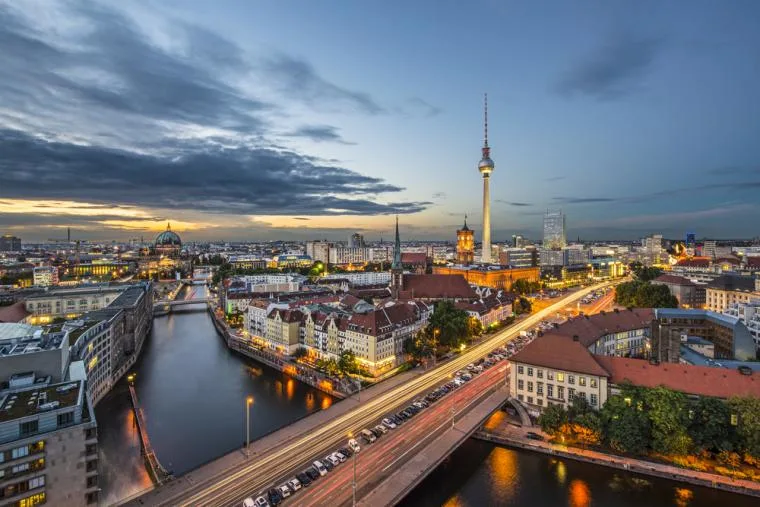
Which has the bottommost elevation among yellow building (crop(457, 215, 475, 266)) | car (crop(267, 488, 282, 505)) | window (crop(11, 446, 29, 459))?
car (crop(267, 488, 282, 505))

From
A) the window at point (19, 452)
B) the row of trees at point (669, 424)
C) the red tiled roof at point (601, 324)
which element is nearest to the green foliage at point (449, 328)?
the red tiled roof at point (601, 324)

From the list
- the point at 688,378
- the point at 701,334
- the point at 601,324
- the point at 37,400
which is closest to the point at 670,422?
the point at 688,378

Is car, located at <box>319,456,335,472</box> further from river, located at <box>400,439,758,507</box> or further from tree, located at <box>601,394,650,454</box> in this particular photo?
tree, located at <box>601,394,650,454</box>

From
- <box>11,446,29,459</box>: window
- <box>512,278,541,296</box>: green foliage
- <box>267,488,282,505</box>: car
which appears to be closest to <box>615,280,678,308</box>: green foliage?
<box>512,278,541,296</box>: green foliage

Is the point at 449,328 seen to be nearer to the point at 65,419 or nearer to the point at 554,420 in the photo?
the point at 554,420

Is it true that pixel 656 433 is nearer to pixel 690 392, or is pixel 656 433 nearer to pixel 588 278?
pixel 690 392

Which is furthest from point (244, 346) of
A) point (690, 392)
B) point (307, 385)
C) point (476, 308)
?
point (690, 392)
